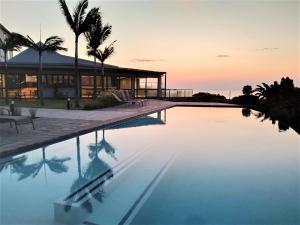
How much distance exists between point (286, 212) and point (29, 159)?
4.91 metres

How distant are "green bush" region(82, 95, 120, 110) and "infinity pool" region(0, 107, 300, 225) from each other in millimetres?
5868

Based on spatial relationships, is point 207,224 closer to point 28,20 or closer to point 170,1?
point 170,1

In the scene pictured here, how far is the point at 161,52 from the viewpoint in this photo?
21.4m

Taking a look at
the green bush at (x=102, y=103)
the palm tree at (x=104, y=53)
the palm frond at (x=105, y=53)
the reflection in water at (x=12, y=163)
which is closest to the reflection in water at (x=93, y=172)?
the reflection in water at (x=12, y=163)

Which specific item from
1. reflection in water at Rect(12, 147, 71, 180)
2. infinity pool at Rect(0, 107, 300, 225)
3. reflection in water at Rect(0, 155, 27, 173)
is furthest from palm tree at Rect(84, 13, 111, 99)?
reflection in water at Rect(0, 155, 27, 173)

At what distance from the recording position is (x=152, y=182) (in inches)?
188

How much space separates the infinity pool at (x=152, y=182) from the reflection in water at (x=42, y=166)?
18 millimetres

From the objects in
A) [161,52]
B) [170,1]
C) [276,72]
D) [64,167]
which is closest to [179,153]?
[64,167]

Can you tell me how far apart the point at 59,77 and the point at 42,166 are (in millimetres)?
17154

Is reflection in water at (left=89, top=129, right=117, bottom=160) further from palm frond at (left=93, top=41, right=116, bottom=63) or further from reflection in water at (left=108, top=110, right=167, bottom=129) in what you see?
palm frond at (left=93, top=41, right=116, bottom=63)

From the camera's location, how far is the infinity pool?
349cm

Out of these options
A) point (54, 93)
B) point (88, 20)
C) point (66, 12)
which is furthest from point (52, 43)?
point (54, 93)

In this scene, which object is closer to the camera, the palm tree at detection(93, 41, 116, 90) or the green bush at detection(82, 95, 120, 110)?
the green bush at detection(82, 95, 120, 110)

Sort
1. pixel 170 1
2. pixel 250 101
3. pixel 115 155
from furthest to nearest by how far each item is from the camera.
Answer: pixel 250 101 < pixel 170 1 < pixel 115 155
